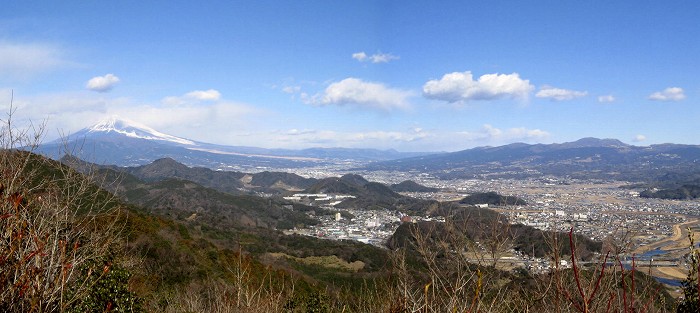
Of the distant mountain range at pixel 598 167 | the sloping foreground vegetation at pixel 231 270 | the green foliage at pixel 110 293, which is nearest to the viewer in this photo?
the sloping foreground vegetation at pixel 231 270

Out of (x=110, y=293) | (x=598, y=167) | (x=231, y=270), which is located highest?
(x=110, y=293)

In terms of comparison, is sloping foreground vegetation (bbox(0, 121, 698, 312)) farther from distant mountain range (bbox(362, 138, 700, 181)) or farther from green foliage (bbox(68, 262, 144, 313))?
distant mountain range (bbox(362, 138, 700, 181))

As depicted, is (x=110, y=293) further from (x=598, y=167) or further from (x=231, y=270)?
(x=598, y=167)

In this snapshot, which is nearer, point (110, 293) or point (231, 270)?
point (110, 293)

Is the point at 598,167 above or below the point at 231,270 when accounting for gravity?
below

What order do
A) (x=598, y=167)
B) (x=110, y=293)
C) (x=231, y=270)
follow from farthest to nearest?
(x=598, y=167), (x=231, y=270), (x=110, y=293)

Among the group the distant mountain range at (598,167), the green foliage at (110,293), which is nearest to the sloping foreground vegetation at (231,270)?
the green foliage at (110,293)

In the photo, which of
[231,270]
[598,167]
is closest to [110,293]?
[231,270]

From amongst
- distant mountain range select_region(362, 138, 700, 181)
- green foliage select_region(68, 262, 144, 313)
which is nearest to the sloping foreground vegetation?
green foliage select_region(68, 262, 144, 313)

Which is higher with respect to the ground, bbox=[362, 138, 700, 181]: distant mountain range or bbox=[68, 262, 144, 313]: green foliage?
bbox=[68, 262, 144, 313]: green foliage

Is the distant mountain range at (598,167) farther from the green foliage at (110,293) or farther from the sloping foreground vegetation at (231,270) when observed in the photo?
the green foliage at (110,293)

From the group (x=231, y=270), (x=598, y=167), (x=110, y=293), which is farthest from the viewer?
(x=598, y=167)

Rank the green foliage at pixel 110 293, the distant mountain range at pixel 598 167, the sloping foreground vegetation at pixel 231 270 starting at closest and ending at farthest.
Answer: the sloping foreground vegetation at pixel 231 270 → the green foliage at pixel 110 293 → the distant mountain range at pixel 598 167
